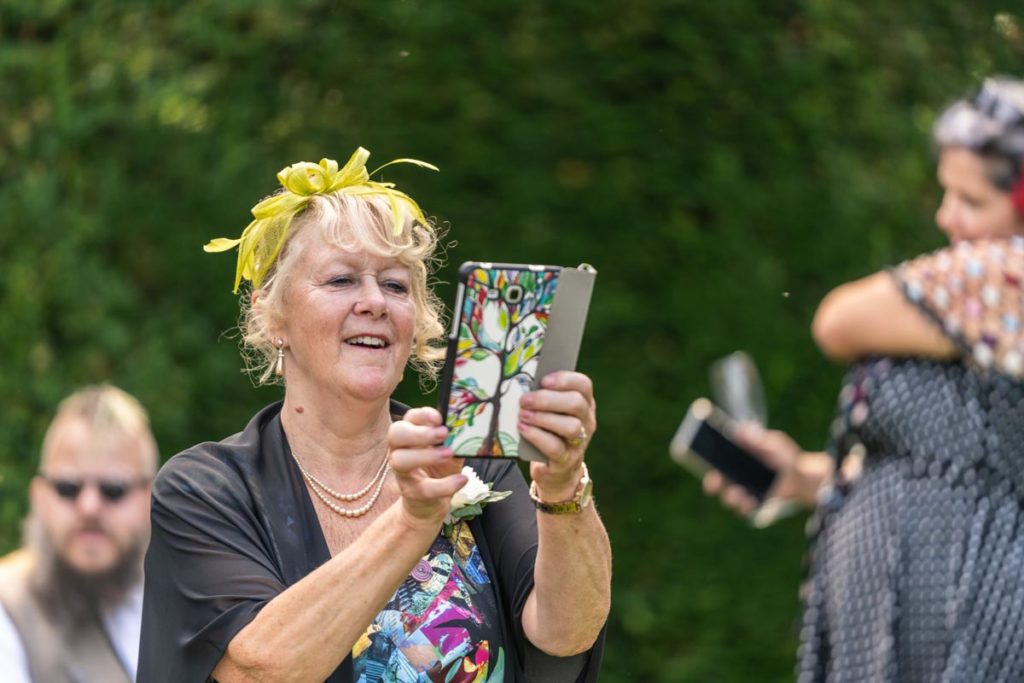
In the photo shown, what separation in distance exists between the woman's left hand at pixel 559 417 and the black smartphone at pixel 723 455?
1.14 ft

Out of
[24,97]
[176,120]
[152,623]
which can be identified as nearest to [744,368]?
[152,623]

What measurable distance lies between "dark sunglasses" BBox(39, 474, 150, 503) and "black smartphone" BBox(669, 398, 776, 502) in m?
2.33

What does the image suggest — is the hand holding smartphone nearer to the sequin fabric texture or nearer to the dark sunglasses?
the sequin fabric texture

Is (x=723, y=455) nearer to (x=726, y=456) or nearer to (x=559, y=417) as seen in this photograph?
(x=726, y=456)

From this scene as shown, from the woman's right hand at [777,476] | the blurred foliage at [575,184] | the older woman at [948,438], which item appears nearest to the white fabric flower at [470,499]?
the woman's right hand at [777,476]

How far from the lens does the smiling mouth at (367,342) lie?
349 cm

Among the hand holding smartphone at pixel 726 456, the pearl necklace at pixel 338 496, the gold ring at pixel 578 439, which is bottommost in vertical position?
the pearl necklace at pixel 338 496

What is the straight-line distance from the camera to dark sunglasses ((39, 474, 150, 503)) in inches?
205

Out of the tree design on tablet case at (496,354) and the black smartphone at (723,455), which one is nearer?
the tree design on tablet case at (496,354)

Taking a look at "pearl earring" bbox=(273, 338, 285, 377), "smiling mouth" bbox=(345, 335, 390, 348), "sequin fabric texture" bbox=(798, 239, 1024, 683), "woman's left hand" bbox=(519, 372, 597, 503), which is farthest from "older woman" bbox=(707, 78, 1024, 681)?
"pearl earring" bbox=(273, 338, 285, 377)

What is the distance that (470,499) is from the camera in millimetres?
3420

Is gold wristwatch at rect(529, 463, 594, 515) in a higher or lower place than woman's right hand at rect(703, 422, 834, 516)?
higher

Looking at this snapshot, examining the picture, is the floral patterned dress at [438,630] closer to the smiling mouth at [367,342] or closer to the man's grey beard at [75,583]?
the smiling mouth at [367,342]

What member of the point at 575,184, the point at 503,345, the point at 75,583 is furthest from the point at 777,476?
the point at 575,184
